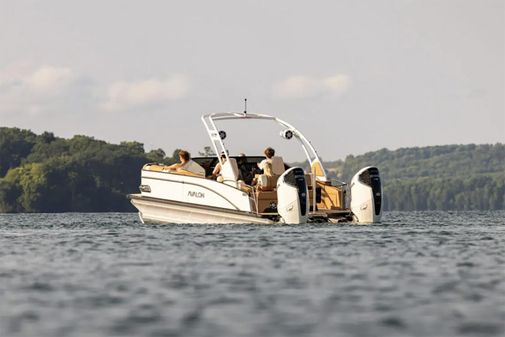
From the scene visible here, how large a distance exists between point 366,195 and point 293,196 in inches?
112

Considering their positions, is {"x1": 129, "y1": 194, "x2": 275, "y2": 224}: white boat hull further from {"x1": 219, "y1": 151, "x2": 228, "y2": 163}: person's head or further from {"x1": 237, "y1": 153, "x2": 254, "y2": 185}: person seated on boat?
{"x1": 237, "y1": 153, "x2": 254, "y2": 185}: person seated on boat

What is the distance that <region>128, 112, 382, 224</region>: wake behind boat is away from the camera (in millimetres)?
34094

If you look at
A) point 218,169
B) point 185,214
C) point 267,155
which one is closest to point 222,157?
point 218,169

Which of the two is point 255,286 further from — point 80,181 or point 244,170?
point 80,181

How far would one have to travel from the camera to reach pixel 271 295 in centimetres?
1700

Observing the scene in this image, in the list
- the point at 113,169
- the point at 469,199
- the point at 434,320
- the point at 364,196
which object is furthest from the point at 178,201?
the point at 469,199

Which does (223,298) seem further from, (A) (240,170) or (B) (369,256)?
(A) (240,170)

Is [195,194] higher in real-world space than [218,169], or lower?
lower

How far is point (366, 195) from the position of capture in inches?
1405

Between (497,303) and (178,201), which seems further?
(178,201)

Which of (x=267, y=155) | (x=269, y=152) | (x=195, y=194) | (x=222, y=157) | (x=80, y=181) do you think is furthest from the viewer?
(x=80, y=181)

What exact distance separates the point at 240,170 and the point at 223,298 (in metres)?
20.8

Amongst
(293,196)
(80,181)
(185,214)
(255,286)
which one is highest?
(80,181)

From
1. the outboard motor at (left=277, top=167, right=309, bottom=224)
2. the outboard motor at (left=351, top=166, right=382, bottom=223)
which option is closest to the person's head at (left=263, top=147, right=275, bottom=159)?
the outboard motor at (left=277, top=167, right=309, bottom=224)
